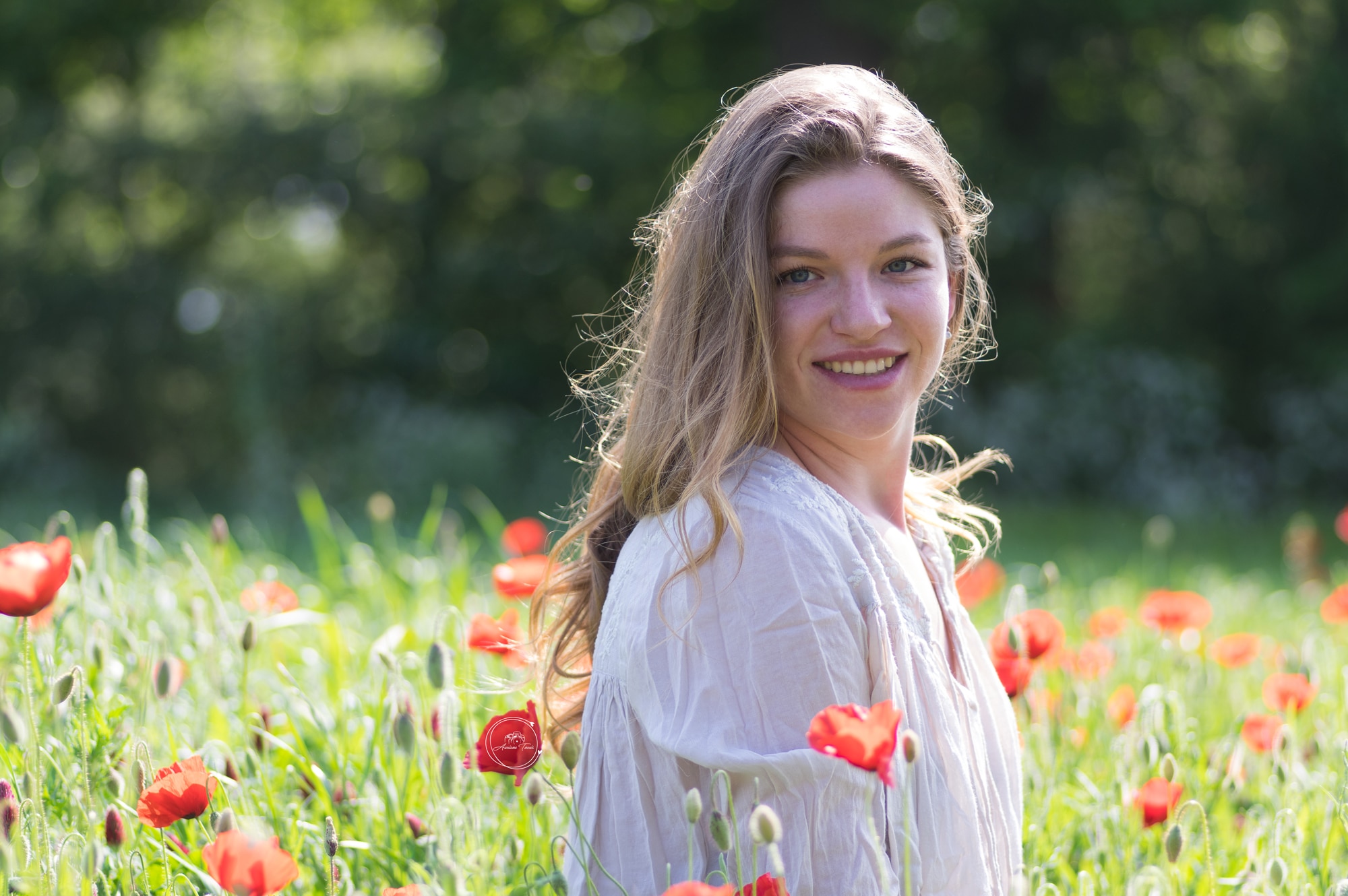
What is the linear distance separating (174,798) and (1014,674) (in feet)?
4.16

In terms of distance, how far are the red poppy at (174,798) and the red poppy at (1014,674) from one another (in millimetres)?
1196

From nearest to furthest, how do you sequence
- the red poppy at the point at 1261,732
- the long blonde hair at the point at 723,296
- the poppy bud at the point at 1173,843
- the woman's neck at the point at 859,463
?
the poppy bud at the point at 1173,843
the long blonde hair at the point at 723,296
the woman's neck at the point at 859,463
the red poppy at the point at 1261,732

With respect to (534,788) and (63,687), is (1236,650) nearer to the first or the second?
(534,788)

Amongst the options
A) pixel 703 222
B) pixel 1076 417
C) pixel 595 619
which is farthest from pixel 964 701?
pixel 1076 417

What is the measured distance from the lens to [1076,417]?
30.4 ft

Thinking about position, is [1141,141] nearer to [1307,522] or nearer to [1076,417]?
[1076,417]

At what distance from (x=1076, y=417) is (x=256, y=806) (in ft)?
27.3

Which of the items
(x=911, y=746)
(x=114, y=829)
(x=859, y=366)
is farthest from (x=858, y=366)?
(x=114, y=829)

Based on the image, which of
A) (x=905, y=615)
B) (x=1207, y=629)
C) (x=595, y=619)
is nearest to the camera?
(x=905, y=615)

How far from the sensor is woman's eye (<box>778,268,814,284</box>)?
1.59 meters

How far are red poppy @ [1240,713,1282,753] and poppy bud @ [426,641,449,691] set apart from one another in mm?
1285

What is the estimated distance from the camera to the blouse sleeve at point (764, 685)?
136 cm

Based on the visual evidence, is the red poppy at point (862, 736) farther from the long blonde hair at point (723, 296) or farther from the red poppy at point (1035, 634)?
the red poppy at point (1035, 634)

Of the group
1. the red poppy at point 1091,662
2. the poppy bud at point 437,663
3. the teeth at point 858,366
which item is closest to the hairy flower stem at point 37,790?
the poppy bud at point 437,663
